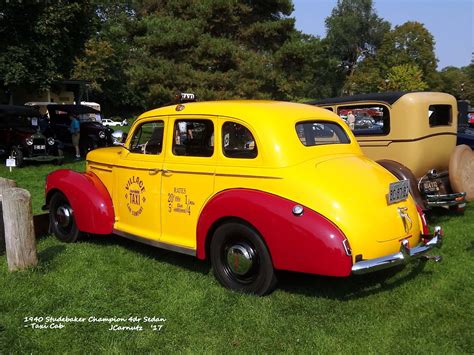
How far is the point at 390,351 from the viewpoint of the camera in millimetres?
3543

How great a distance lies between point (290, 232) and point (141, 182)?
2.14m

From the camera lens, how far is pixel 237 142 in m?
4.82

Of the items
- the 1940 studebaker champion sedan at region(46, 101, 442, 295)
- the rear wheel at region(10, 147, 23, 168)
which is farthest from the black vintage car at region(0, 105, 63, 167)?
the 1940 studebaker champion sedan at region(46, 101, 442, 295)

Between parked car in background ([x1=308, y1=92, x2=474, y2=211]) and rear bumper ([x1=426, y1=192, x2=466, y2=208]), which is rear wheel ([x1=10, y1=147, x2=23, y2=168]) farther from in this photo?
rear bumper ([x1=426, y1=192, x2=466, y2=208])

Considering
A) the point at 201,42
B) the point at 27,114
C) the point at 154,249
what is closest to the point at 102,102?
the point at 201,42

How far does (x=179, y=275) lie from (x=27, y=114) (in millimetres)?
12235

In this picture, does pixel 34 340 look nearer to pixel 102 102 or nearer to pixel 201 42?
pixel 201 42

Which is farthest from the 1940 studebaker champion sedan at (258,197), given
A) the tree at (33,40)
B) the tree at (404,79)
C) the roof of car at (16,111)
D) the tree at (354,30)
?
the tree at (354,30)

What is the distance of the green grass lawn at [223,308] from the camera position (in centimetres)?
371

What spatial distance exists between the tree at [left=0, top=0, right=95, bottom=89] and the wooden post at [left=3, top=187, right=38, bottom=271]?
386 inches

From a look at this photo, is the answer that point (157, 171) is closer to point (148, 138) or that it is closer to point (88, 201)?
point (148, 138)

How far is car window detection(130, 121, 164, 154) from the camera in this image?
18.1 ft

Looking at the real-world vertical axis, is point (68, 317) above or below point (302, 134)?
below

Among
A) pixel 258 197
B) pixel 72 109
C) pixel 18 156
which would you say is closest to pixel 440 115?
pixel 258 197
